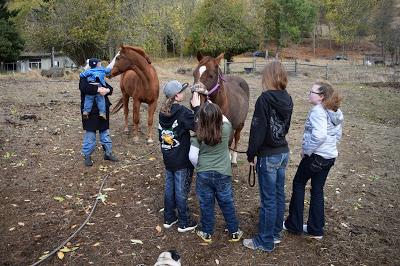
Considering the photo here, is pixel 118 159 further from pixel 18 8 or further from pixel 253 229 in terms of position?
pixel 18 8

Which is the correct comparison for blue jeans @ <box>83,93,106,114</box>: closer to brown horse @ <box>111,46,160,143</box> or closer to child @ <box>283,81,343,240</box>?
brown horse @ <box>111,46,160,143</box>

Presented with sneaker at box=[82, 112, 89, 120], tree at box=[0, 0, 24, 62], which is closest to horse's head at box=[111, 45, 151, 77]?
sneaker at box=[82, 112, 89, 120]

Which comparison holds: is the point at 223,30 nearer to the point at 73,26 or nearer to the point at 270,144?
the point at 73,26

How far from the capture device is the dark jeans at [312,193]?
4227mm

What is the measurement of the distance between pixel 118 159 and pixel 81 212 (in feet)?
6.36

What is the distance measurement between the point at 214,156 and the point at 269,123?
673mm

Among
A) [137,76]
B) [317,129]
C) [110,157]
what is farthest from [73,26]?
[317,129]

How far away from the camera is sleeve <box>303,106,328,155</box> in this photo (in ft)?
13.2

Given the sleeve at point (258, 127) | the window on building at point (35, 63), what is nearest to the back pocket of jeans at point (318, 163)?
the sleeve at point (258, 127)

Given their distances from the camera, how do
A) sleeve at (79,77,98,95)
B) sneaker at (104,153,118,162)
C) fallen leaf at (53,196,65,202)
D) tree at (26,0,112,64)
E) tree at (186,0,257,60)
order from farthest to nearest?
tree at (186,0,257,60)
tree at (26,0,112,64)
sneaker at (104,153,118,162)
sleeve at (79,77,98,95)
fallen leaf at (53,196,65,202)

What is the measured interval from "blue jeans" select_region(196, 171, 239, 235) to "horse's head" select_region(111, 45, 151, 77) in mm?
3946

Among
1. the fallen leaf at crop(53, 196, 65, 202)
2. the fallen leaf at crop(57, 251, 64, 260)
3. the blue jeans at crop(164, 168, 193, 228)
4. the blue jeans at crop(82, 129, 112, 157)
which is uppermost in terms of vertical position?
the blue jeans at crop(82, 129, 112, 157)

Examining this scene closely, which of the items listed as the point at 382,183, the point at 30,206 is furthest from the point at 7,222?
the point at 382,183

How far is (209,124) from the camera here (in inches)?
151
